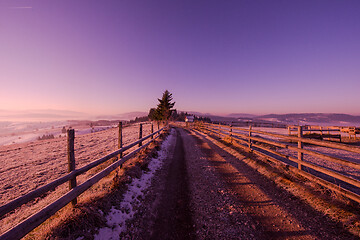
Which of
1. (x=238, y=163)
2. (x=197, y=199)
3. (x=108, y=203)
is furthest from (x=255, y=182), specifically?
(x=108, y=203)

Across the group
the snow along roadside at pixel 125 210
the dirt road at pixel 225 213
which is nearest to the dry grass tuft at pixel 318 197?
the dirt road at pixel 225 213

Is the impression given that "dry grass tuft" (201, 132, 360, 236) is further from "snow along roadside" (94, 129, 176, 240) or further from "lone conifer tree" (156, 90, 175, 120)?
"lone conifer tree" (156, 90, 175, 120)

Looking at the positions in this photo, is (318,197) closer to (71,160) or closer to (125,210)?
(125,210)

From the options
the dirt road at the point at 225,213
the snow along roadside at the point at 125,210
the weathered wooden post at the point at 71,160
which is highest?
the weathered wooden post at the point at 71,160

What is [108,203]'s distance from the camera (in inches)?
139

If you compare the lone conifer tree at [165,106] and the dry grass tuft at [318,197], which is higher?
the lone conifer tree at [165,106]

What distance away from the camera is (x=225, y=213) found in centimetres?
360

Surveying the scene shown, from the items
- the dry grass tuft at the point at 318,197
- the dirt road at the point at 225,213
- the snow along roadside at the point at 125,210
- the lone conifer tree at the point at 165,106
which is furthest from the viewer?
the lone conifer tree at the point at 165,106

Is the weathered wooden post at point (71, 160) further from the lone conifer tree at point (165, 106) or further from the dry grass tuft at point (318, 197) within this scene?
the lone conifer tree at point (165, 106)

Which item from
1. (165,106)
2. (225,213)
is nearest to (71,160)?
(225,213)

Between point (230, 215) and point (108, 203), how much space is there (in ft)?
10.4

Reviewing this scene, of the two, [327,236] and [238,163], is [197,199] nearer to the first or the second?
[327,236]

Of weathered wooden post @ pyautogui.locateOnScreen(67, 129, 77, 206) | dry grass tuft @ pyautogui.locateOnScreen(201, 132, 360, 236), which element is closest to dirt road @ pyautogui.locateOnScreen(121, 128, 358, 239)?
dry grass tuft @ pyautogui.locateOnScreen(201, 132, 360, 236)

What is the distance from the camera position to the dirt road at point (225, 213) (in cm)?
301
